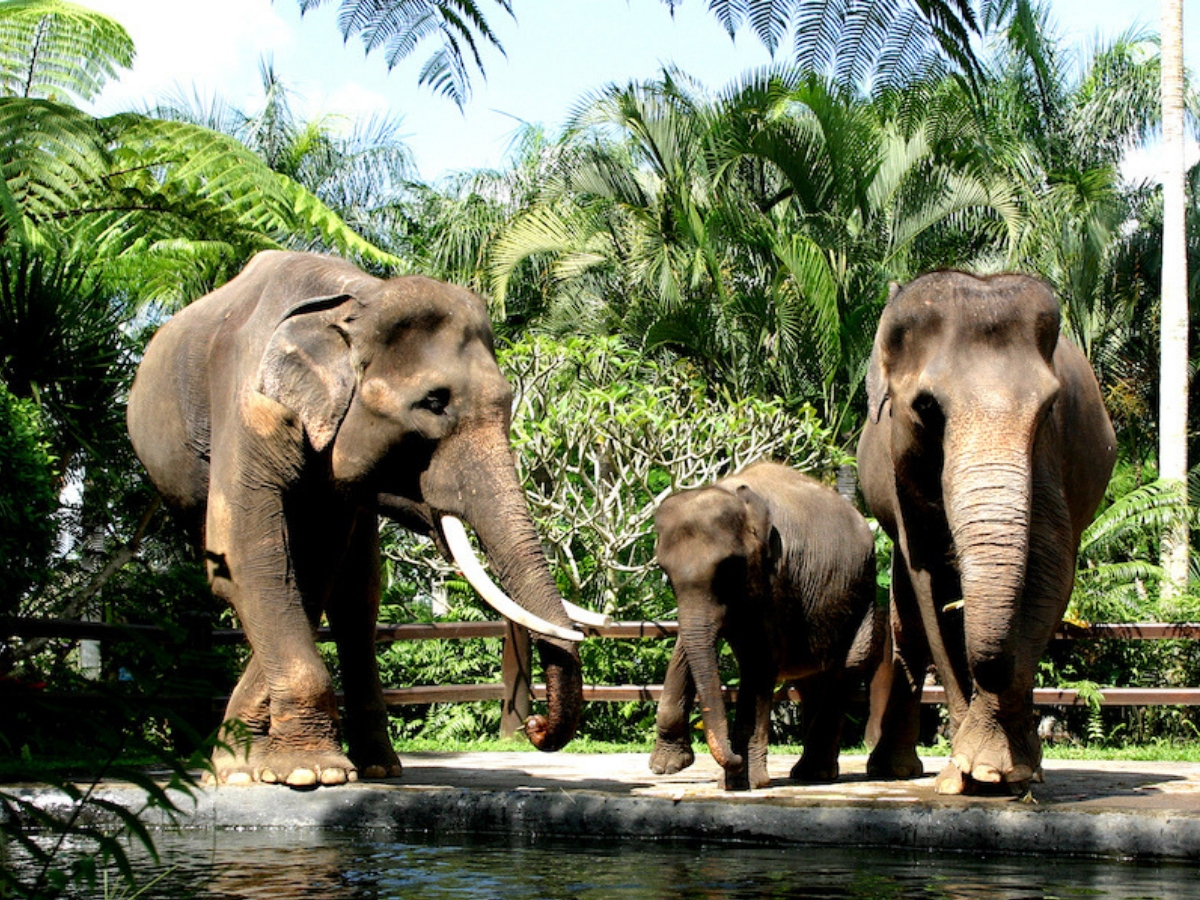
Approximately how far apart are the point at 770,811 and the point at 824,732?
225 centimetres

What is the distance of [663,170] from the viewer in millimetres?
22062

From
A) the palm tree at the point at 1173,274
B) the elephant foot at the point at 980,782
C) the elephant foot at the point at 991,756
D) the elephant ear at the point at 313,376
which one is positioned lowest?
the elephant foot at the point at 980,782

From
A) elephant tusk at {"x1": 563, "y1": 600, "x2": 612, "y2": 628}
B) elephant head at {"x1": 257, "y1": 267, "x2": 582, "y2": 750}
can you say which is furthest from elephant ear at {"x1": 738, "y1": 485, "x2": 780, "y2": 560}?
elephant tusk at {"x1": 563, "y1": 600, "x2": 612, "y2": 628}

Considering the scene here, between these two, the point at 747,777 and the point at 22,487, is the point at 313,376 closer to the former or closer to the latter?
the point at 747,777

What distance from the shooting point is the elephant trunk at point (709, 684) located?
797cm

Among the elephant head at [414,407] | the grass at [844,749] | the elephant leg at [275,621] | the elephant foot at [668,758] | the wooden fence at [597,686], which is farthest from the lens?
the wooden fence at [597,686]

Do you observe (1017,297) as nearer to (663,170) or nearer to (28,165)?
(28,165)

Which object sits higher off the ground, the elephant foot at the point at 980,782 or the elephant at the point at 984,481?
the elephant at the point at 984,481

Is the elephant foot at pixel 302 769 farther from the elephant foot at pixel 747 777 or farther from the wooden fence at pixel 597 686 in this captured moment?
the wooden fence at pixel 597 686

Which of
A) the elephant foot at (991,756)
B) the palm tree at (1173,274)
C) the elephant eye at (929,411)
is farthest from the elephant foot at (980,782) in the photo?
the palm tree at (1173,274)

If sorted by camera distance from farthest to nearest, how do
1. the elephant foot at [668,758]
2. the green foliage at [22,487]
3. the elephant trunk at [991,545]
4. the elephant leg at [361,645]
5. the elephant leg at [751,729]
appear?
1. the green foliage at [22,487]
2. the elephant foot at [668,758]
3. the elephant leg at [361,645]
4. the elephant leg at [751,729]
5. the elephant trunk at [991,545]

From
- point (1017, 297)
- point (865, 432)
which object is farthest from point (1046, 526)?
point (865, 432)

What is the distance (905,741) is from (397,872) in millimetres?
3734

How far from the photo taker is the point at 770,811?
654cm
